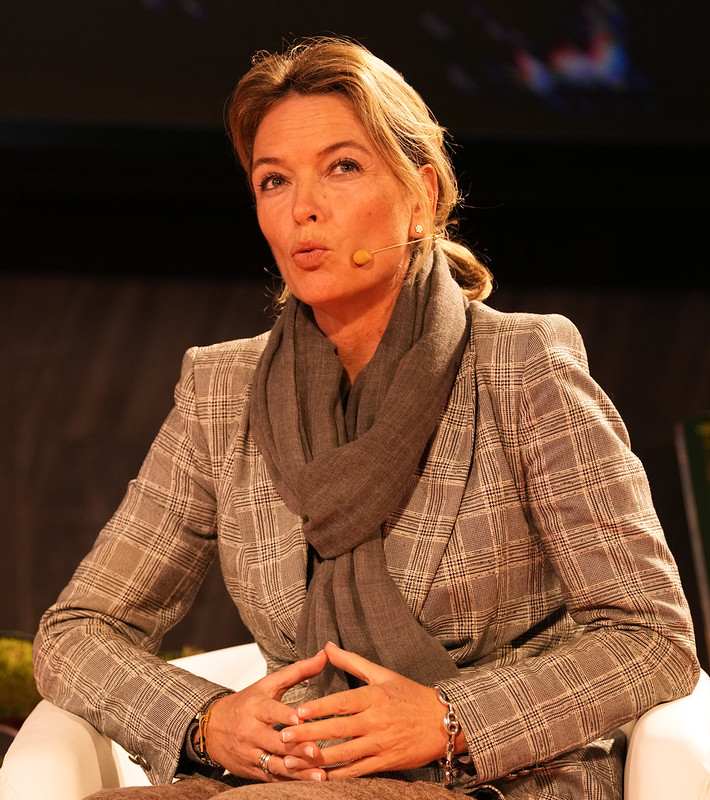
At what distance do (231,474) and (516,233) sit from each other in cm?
228

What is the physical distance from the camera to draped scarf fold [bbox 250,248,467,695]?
5.00ft

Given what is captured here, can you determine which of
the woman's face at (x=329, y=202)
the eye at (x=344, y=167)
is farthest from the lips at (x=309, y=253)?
the eye at (x=344, y=167)

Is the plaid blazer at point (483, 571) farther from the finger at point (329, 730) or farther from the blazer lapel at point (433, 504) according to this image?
the finger at point (329, 730)

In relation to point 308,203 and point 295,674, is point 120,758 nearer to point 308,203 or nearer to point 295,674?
point 295,674

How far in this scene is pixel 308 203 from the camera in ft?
5.36

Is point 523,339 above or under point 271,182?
under

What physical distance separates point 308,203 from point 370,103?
188mm

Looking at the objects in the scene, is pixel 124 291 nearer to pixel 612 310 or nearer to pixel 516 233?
pixel 516 233

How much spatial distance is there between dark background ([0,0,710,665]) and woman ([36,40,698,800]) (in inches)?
60.9

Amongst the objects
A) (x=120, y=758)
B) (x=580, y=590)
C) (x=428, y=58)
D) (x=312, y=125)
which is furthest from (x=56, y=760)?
(x=428, y=58)

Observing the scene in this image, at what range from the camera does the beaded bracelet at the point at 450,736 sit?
1.39 metres

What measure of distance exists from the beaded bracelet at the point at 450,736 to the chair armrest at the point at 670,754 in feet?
0.82

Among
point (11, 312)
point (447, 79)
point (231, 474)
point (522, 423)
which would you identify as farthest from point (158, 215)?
point (522, 423)

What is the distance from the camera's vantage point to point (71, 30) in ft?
10.3
